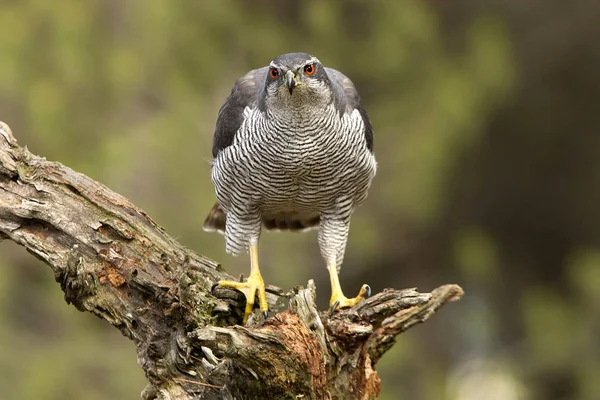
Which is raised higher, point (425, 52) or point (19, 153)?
point (425, 52)

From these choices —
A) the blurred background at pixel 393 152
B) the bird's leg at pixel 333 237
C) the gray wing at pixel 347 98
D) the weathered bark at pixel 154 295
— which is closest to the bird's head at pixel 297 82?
the gray wing at pixel 347 98

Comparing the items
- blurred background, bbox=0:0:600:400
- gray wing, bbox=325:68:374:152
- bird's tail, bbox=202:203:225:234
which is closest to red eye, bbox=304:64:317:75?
gray wing, bbox=325:68:374:152

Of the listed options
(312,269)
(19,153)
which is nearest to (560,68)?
(312,269)

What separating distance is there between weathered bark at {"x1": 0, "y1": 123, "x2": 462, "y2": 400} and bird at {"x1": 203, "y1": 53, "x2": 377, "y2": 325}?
17.0 inches

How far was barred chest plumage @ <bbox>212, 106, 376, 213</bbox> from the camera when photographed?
4766 mm

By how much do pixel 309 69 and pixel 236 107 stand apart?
71cm

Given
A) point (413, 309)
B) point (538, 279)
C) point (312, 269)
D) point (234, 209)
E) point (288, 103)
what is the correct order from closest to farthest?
point (413, 309), point (288, 103), point (234, 209), point (312, 269), point (538, 279)

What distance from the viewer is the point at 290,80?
4543mm

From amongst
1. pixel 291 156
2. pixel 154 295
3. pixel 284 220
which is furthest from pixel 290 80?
pixel 284 220

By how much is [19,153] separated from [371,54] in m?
4.33

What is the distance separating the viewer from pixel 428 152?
8.25 m

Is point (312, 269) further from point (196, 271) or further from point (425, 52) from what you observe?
point (196, 271)

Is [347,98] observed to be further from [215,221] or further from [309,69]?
[215,221]

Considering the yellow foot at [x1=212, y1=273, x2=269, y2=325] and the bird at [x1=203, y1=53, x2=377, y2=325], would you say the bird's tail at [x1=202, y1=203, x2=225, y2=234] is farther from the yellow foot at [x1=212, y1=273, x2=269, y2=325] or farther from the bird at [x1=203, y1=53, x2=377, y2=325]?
the yellow foot at [x1=212, y1=273, x2=269, y2=325]
